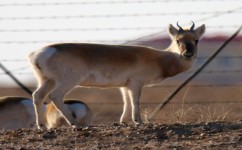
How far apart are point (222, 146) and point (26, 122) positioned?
5.78m

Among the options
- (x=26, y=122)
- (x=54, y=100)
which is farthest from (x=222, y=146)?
(x=26, y=122)

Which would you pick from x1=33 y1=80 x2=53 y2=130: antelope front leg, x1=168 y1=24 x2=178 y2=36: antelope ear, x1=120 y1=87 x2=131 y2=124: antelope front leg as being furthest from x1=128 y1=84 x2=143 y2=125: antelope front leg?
x1=33 y1=80 x2=53 y2=130: antelope front leg

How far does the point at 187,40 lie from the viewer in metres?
12.8

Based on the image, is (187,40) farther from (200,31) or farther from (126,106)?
(126,106)

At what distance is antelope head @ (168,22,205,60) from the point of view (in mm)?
12727

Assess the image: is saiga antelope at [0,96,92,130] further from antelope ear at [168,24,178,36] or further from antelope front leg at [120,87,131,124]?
antelope ear at [168,24,178,36]

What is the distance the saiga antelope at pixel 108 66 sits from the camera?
1188 centimetres

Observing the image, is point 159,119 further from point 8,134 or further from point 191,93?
point 191,93

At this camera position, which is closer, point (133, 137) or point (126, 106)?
point (133, 137)

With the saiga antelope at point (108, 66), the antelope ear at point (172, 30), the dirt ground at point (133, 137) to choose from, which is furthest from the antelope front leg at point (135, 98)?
the dirt ground at point (133, 137)

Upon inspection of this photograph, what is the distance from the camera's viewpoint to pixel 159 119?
13203mm

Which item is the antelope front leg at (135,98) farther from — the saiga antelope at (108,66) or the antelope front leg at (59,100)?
the antelope front leg at (59,100)

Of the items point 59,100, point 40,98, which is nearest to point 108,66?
point 59,100

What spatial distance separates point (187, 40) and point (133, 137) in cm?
317
